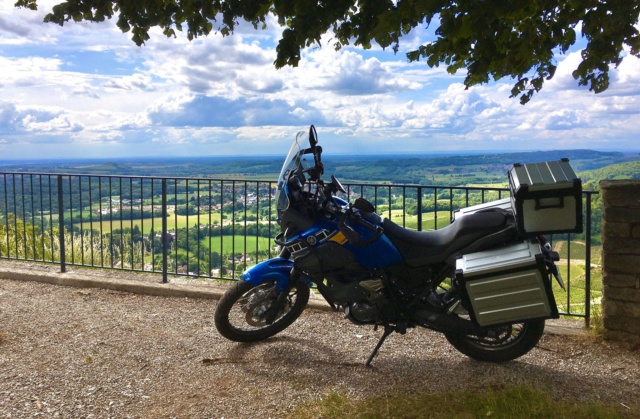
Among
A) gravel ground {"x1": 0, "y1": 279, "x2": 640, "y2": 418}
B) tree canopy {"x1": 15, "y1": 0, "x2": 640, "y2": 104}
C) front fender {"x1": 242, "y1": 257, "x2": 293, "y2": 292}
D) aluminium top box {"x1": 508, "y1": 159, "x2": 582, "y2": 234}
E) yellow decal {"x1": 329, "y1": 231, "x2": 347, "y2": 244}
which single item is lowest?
gravel ground {"x1": 0, "y1": 279, "x2": 640, "y2": 418}

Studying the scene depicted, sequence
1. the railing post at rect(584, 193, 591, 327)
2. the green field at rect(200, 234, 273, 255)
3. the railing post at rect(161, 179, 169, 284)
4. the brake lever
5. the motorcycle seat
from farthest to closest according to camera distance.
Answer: the green field at rect(200, 234, 273, 255)
the railing post at rect(161, 179, 169, 284)
the railing post at rect(584, 193, 591, 327)
the brake lever
the motorcycle seat

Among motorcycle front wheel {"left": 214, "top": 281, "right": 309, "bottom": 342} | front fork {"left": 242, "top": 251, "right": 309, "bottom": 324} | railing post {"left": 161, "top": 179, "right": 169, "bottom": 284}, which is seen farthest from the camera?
railing post {"left": 161, "top": 179, "right": 169, "bottom": 284}

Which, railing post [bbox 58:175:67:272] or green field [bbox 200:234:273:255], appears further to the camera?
railing post [bbox 58:175:67:272]

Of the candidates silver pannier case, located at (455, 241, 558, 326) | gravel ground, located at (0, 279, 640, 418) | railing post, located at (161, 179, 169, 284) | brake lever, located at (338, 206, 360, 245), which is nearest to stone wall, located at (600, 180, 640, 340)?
gravel ground, located at (0, 279, 640, 418)

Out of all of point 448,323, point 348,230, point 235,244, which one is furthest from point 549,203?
point 235,244

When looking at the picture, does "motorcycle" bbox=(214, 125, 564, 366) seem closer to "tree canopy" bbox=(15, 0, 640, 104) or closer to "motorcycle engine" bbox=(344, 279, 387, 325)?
"motorcycle engine" bbox=(344, 279, 387, 325)

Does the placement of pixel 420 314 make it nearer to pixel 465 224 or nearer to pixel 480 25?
pixel 465 224

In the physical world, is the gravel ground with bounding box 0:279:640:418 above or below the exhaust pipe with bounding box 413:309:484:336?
below

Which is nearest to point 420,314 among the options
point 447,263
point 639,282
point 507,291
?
point 447,263

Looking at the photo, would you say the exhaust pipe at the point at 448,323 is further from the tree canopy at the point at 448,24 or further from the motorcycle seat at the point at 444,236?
the tree canopy at the point at 448,24

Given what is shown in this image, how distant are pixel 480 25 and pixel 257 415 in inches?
109

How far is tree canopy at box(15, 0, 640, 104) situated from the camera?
3.29 meters

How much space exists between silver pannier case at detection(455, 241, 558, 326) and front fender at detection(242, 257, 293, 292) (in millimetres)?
1464

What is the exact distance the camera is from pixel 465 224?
405 cm
